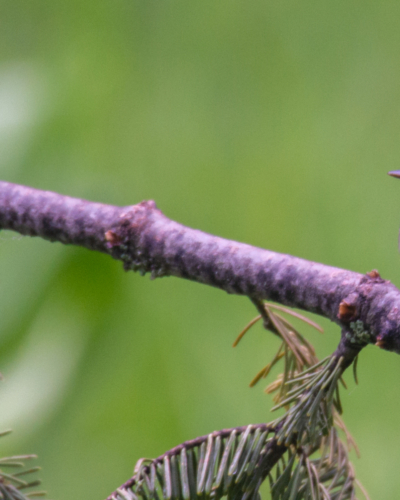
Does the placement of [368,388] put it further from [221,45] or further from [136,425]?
[221,45]

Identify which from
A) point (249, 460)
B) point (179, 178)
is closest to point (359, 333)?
point (249, 460)

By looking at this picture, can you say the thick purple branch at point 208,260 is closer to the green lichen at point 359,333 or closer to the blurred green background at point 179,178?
the green lichen at point 359,333

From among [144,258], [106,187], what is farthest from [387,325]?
[106,187]

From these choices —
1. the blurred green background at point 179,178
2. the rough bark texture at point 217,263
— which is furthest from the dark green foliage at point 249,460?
the blurred green background at point 179,178

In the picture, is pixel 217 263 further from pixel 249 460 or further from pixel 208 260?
pixel 249 460

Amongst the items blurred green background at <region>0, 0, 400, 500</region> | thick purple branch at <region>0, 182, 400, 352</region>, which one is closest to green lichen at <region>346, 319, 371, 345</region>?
thick purple branch at <region>0, 182, 400, 352</region>

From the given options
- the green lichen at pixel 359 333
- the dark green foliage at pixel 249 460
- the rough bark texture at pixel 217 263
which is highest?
the rough bark texture at pixel 217 263
